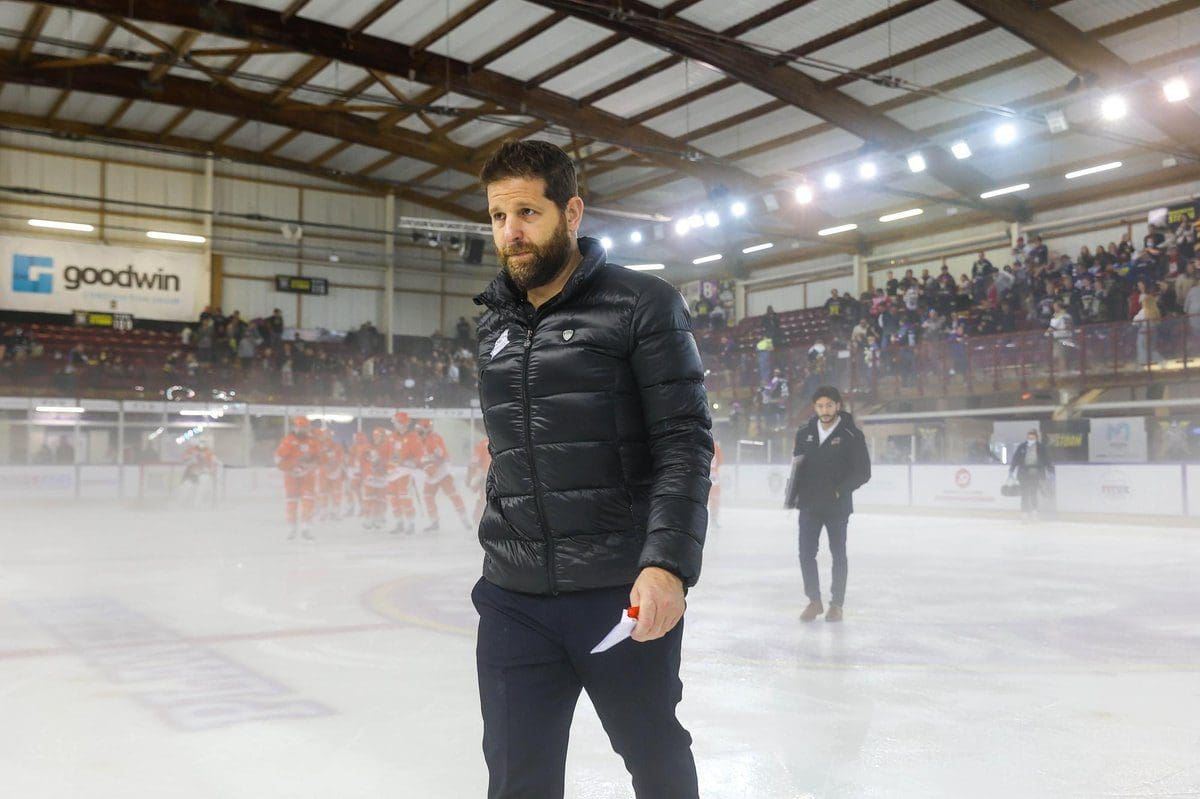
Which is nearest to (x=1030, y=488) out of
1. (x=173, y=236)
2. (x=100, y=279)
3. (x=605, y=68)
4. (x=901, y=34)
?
(x=901, y=34)

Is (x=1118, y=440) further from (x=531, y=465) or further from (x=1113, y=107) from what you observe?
(x=531, y=465)

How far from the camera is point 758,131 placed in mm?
24703

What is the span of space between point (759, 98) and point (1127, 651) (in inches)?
746

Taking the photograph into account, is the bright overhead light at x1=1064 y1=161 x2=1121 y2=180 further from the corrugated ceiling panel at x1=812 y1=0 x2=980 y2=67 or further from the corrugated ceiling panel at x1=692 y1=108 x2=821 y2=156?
the corrugated ceiling panel at x1=812 y1=0 x2=980 y2=67

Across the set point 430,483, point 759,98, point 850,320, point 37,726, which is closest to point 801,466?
point 37,726

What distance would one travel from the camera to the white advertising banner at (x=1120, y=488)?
16000 mm

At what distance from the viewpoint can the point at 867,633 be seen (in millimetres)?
6414

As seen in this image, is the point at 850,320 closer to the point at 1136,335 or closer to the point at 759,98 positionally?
the point at 759,98

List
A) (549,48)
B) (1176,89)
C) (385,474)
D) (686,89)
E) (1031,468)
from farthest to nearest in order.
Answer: (686,89), (549,48), (1031,468), (385,474), (1176,89)

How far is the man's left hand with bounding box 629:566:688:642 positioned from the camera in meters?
1.88

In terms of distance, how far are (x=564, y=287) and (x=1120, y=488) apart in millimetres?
16983

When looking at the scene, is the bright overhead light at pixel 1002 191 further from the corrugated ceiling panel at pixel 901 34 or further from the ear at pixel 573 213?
the ear at pixel 573 213

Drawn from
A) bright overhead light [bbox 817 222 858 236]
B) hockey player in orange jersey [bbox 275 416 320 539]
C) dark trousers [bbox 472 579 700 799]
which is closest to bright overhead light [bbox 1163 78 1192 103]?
hockey player in orange jersey [bbox 275 416 320 539]

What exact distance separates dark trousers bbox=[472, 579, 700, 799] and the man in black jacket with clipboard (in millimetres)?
4935
